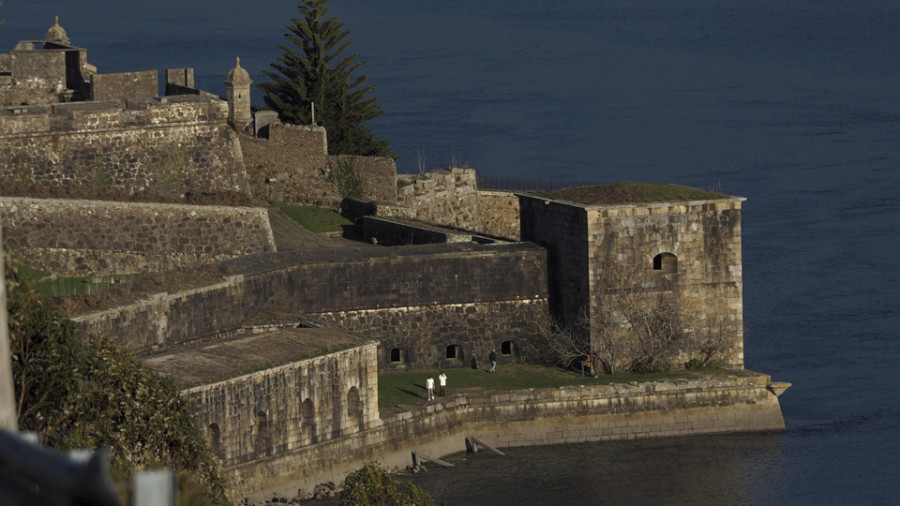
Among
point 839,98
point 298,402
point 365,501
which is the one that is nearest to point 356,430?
point 298,402

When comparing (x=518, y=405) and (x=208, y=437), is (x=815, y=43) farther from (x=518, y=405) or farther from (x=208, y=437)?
(x=208, y=437)

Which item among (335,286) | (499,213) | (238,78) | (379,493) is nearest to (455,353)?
(335,286)

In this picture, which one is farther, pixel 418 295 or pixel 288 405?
pixel 418 295

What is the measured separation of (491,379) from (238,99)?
1368 centimetres

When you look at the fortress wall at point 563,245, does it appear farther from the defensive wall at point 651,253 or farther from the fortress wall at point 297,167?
the fortress wall at point 297,167

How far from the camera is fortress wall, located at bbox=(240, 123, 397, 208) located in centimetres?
5947

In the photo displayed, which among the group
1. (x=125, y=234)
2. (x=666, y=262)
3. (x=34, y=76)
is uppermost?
(x=34, y=76)

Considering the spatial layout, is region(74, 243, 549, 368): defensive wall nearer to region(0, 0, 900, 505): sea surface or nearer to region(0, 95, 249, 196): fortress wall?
region(0, 0, 900, 505): sea surface

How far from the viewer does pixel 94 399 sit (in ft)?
86.4

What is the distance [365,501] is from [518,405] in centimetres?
1761

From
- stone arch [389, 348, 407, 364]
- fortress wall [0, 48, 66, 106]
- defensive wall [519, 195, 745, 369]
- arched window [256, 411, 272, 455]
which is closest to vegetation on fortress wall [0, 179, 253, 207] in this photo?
stone arch [389, 348, 407, 364]

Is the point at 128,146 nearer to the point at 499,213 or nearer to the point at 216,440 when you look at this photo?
the point at 216,440

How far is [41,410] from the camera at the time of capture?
24562mm

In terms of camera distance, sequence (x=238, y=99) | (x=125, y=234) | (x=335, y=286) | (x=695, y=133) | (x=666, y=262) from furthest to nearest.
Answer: (x=695, y=133) < (x=238, y=99) < (x=666, y=262) < (x=125, y=234) < (x=335, y=286)
